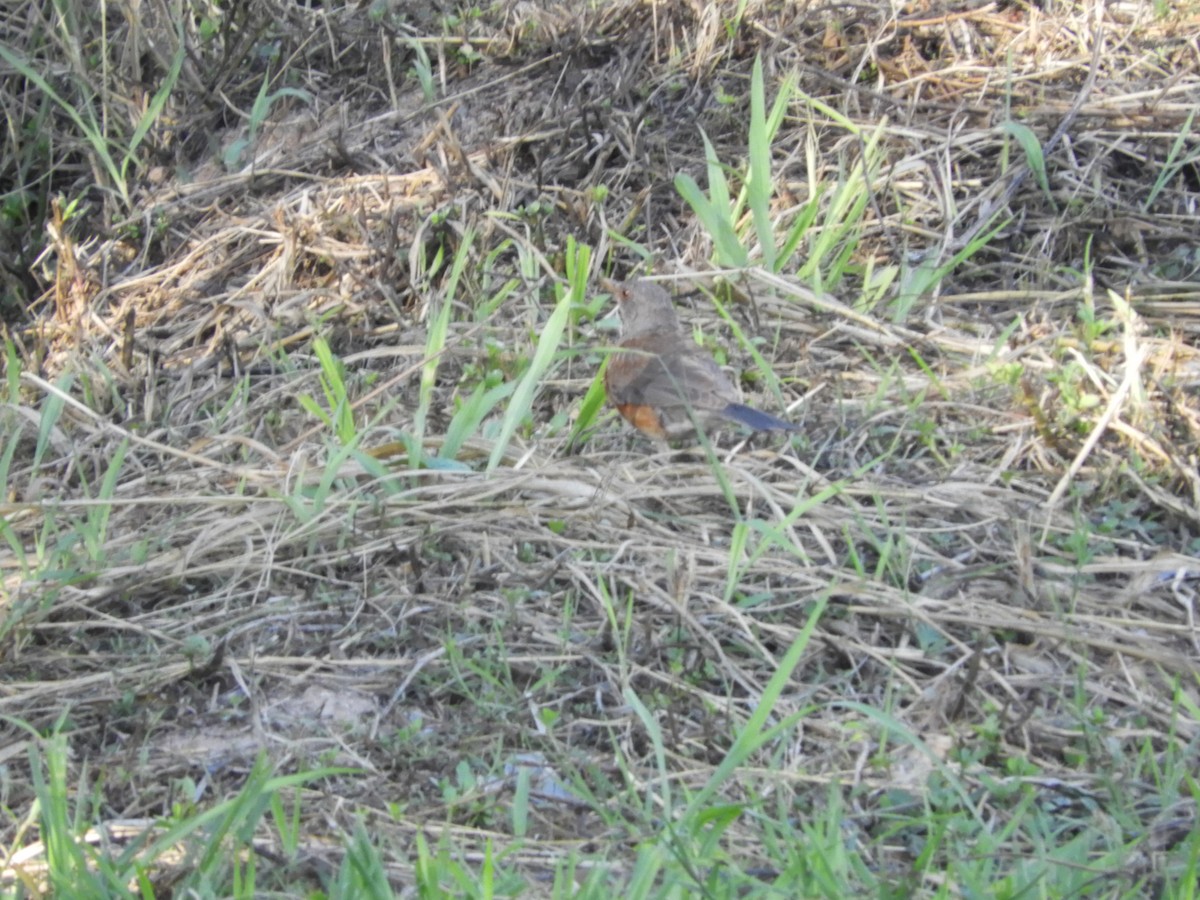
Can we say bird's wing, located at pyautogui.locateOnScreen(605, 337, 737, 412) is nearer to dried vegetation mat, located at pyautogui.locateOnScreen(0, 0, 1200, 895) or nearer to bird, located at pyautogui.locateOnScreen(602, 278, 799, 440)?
bird, located at pyautogui.locateOnScreen(602, 278, 799, 440)

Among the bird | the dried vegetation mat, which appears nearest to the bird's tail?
the bird

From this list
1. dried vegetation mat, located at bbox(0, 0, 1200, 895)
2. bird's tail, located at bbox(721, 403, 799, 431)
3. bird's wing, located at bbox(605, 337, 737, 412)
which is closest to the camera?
dried vegetation mat, located at bbox(0, 0, 1200, 895)

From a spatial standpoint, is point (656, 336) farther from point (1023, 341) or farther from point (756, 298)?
point (1023, 341)

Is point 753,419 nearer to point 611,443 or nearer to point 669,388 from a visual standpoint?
point 669,388

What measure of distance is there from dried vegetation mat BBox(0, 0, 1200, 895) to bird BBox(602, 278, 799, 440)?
0.11 m

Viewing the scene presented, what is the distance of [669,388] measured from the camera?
12.9 ft

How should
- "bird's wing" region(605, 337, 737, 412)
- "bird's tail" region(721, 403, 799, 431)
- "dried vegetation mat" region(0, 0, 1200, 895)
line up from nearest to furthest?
"dried vegetation mat" region(0, 0, 1200, 895), "bird's tail" region(721, 403, 799, 431), "bird's wing" region(605, 337, 737, 412)

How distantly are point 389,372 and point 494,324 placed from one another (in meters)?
0.46

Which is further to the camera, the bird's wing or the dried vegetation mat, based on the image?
the bird's wing

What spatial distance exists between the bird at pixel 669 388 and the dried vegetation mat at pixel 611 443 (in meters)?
0.11

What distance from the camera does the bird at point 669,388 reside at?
3971 millimetres

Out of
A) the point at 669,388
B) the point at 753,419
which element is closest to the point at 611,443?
the point at 669,388

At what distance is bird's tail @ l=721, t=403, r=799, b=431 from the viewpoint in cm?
390

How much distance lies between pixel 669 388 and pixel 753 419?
26 centimetres
